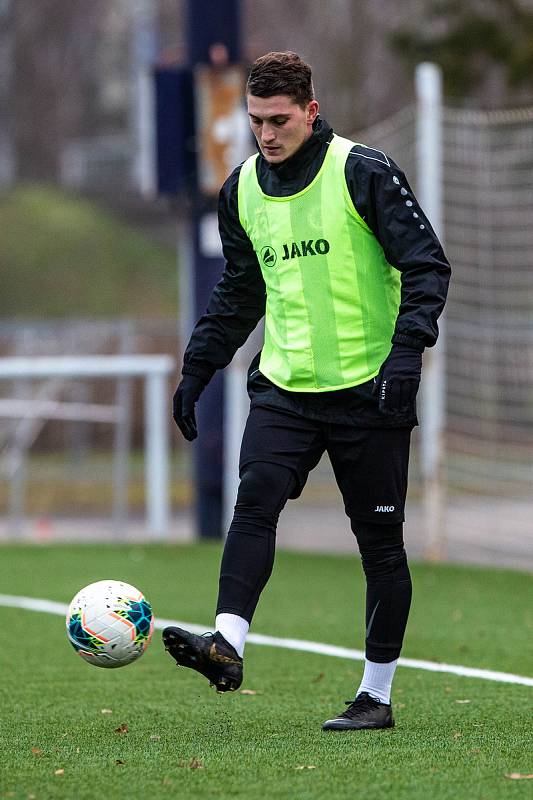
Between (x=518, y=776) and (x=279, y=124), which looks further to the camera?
(x=279, y=124)

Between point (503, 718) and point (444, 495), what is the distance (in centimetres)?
587

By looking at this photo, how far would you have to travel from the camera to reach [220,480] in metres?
13.0

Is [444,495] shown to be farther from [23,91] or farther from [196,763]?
[23,91]

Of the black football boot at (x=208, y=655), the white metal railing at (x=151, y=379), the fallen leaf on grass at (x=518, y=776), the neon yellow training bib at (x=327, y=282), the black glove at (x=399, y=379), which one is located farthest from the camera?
the white metal railing at (x=151, y=379)

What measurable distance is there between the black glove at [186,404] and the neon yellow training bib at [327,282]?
35 cm

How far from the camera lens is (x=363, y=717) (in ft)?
16.9

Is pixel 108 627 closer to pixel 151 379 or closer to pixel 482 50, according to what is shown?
pixel 151 379

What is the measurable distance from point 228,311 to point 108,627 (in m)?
1.13

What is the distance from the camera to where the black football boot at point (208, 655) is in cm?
467

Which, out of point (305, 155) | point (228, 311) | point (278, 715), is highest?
point (305, 155)

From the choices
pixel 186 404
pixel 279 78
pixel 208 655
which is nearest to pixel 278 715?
pixel 208 655

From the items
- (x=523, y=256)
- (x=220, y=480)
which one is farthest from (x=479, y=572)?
(x=220, y=480)

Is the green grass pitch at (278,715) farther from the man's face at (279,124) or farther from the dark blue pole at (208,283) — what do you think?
the dark blue pole at (208,283)

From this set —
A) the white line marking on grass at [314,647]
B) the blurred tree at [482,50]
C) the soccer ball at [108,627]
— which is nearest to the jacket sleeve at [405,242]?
the soccer ball at [108,627]
